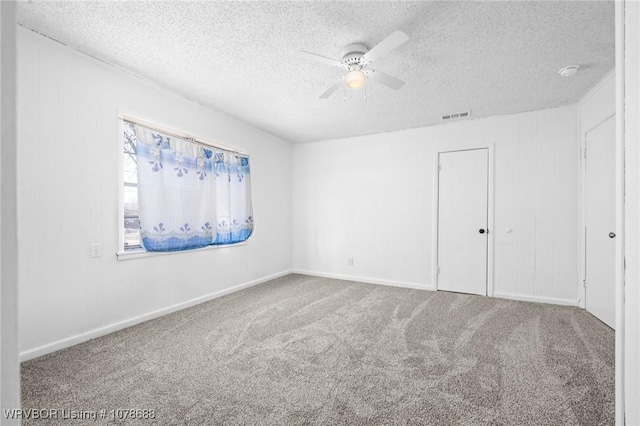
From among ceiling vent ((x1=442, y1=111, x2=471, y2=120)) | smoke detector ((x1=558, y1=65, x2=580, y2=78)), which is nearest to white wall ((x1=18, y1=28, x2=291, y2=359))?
ceiling vent ((x1=442, y1=111, x2=471, y2=120))

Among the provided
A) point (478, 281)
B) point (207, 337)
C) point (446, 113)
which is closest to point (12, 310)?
point (207, 337)

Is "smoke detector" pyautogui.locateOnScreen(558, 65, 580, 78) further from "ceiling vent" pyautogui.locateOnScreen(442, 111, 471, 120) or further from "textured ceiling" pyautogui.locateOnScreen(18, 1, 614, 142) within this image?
"ceiling vent" pyautogui.locateOnScreen(442, 111, 471, 120)

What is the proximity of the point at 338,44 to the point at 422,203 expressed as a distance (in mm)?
2833

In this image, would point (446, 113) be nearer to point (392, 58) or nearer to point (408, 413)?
point (392, 58)

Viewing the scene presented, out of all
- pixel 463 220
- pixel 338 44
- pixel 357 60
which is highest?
pixel 338 44

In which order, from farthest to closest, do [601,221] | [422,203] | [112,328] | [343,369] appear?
[422,203] < [601,221] < [112,328] < [343,369]

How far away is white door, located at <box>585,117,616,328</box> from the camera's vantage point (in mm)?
2896

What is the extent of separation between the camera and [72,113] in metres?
2.48

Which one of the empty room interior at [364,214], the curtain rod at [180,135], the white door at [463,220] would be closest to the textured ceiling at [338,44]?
the empty room interior at [364,214]

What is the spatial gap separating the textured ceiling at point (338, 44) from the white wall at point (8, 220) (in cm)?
186

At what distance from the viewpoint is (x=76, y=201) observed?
8.16ft

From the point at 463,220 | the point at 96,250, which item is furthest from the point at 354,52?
the point at 463,220

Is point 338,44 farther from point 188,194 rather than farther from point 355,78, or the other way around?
point 188,194

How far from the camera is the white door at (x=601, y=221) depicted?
290cm
